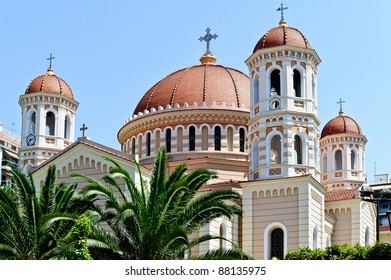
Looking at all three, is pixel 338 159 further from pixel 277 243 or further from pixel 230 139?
pixel 277 243

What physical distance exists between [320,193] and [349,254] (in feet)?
39.5

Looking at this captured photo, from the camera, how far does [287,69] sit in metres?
41.9

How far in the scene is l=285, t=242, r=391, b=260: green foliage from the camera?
89.8 feet

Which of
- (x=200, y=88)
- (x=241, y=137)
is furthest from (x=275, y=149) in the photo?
(x=200, y=88)

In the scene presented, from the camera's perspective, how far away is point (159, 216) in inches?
1056

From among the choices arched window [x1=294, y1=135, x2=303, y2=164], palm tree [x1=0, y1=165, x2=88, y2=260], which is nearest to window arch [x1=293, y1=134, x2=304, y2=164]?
arched window [x1=294, y1=135, x2=303, y2=164]

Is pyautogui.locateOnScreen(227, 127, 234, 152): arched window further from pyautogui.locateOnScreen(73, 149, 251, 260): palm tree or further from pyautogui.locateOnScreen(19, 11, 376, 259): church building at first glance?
pyautogui.locateOnScreen(73, 149, 251, 260): palm tree

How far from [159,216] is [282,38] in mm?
18309

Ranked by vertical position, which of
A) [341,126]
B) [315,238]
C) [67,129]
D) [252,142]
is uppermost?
[341,126]

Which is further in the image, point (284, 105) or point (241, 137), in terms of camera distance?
point (241, 137)

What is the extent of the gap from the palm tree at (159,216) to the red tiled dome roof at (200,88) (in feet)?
69.0
